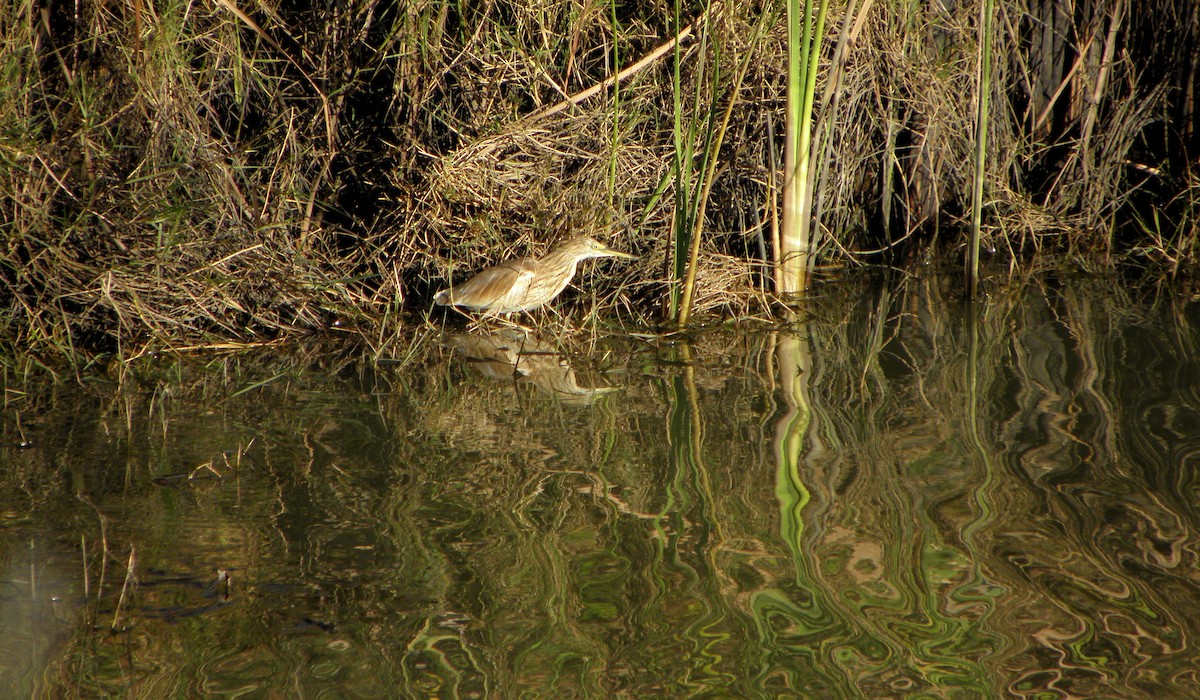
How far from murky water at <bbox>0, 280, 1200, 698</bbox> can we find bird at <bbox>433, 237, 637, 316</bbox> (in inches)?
16.4

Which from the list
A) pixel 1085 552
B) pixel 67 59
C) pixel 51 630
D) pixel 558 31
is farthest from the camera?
pixel 558 31

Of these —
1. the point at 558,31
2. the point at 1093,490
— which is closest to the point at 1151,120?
the point at 558,31

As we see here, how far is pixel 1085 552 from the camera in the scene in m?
3.70

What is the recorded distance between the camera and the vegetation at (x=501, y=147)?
19.4ft

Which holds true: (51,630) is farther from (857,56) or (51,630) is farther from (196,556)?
(857,56)

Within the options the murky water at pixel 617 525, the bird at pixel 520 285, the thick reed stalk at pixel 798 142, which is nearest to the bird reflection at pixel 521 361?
the murky water at pixel 617 525

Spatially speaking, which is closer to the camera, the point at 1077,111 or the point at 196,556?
Result: the point at 196,556

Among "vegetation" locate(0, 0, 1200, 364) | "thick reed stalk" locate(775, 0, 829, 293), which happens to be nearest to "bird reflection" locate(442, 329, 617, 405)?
"vegetation" locate(0, 0, 1200, 364)

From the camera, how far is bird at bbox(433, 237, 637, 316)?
621 centimetres

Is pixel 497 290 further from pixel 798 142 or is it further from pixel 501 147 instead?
pixel 798 142

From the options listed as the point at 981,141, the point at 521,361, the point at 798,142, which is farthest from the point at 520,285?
the point at 981,141

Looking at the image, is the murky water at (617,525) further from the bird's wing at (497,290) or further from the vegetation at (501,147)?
the vegetation at (501,147)

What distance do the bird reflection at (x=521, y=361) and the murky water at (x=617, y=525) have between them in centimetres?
4

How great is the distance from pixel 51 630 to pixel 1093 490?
3.33 metres
